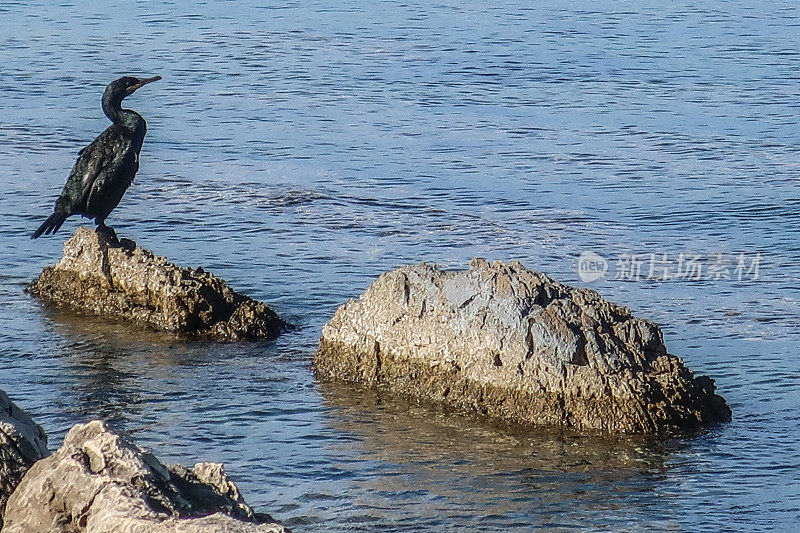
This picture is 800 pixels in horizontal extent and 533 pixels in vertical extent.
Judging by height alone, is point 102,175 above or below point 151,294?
above

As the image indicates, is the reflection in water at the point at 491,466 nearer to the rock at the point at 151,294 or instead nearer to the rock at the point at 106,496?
the rock at the point at 151,294

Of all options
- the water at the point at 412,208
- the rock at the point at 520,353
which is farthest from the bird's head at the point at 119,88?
the rock at the point at 520,353

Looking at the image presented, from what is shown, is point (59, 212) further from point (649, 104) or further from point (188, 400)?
point (649, 104)

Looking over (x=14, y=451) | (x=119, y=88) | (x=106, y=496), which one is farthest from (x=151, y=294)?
(x=106, y=496)

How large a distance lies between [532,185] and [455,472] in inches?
251

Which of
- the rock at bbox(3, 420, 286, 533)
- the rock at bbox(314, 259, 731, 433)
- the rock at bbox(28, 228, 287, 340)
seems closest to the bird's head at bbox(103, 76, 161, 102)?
the rock at bbox(28, 228, 287, 340)

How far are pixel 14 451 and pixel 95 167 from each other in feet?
15.3

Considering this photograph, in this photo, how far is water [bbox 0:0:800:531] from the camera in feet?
20.2

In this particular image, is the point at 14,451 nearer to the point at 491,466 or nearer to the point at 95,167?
the point at 491,466

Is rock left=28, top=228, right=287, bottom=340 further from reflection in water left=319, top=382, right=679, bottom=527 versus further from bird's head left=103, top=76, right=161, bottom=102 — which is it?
reflection in water left=319, top=382, right=679, bottom=527

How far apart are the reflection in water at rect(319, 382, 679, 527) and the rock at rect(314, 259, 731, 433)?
0.13 m

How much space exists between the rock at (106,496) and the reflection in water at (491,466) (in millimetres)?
1663

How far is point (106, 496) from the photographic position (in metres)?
3.80

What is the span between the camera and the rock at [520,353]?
260 inches
